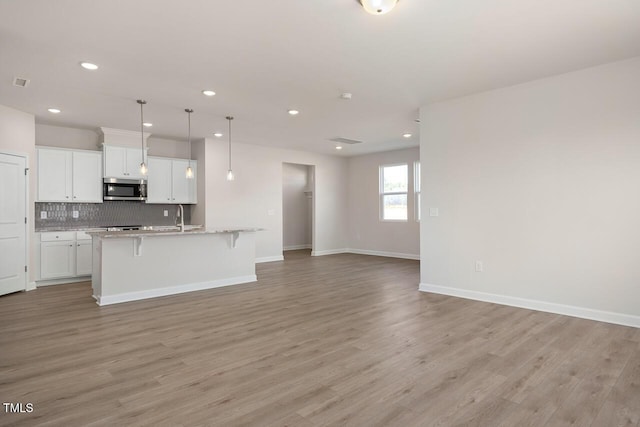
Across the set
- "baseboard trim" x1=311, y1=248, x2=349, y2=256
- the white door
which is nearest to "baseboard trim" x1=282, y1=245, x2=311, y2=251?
"baseboard trim" x1=311, y1=248, x2=349, y2=256

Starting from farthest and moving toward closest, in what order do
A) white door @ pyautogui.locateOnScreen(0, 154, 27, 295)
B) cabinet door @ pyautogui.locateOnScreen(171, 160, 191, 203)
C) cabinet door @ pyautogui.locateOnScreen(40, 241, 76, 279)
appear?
cabinet door @ pyautogui.locateOnScreen(171, 160, 191, 203)
cabinet door @ pyautogui.locateOnScreen(40, 241, 76, 279)
white door @ pyautogui.locateOnScreen(0, 154, 27, 295)

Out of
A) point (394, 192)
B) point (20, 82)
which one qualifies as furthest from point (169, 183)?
point (394, 192)

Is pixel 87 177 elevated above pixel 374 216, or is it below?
above

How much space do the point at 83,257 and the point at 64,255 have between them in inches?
10.6

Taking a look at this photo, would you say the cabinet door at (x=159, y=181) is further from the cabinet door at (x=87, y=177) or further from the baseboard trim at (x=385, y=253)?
the baseboard trim at (x=385, y=253)

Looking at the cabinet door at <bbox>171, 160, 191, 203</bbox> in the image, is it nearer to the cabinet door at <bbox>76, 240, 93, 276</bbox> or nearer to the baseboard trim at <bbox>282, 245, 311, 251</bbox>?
the cabinet door at <bbox>76, 240, 93, 276</bbox>

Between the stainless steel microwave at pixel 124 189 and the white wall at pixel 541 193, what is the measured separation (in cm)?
509

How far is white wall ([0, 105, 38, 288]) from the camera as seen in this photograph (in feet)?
16.4

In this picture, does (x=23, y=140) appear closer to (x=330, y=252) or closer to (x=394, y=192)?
(x=330, y=252)

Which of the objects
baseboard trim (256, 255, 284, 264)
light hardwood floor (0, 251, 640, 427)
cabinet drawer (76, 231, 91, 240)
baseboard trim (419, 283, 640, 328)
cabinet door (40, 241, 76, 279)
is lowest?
light hardwood floor (0, 251, 640, 427)

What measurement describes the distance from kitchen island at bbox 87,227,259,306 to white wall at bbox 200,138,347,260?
3.30 feet

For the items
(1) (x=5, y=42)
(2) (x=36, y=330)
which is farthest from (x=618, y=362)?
(1) (x=5, y=42)

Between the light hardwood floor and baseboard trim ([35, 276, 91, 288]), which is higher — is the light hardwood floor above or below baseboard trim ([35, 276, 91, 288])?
below

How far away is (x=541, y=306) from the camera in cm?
411
